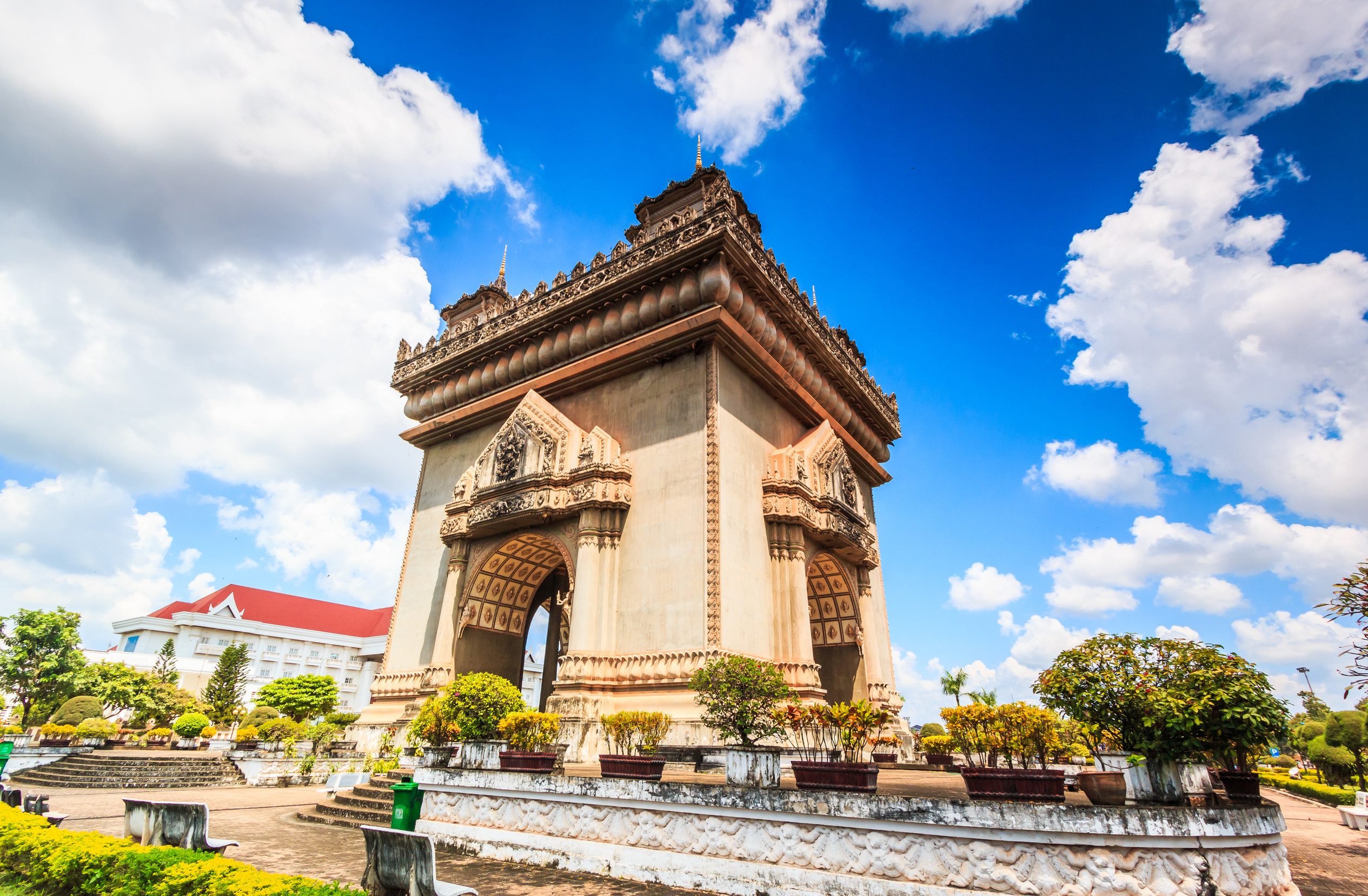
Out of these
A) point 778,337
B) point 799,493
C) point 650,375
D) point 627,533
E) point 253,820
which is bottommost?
point 253,820

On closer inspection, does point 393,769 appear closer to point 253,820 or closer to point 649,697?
point 253,820

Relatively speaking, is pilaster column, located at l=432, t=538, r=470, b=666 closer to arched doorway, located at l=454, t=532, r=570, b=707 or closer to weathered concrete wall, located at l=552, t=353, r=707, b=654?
arched doorway, located at l=454, t=532, r=570, b=707

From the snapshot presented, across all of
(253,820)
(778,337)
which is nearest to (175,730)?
(253,820)

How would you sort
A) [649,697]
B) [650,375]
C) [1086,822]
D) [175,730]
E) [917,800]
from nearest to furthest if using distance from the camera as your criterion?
[1086,822]
[917,800]
[649,697]
[650,375]
[175,730]

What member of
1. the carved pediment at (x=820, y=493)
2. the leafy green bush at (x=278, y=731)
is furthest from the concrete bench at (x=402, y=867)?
the leafy green bush at (x=278, y=731)

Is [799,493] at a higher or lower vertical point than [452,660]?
higher

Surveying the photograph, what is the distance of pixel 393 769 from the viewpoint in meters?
13.9

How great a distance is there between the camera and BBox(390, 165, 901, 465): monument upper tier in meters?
15.7

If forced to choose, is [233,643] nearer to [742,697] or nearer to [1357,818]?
[742,697]

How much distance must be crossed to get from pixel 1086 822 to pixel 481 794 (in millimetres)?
7198

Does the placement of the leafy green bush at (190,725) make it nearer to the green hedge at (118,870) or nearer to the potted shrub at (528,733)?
the green hedge at (118,870)

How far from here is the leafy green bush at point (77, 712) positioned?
1155 inches

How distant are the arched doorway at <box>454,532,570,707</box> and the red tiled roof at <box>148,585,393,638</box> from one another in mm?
44028

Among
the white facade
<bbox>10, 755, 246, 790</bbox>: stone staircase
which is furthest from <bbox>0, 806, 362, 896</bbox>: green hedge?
the white facade
